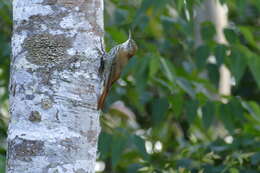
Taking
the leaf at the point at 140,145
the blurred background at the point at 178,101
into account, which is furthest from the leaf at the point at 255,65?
the leaf at the point at 140,145

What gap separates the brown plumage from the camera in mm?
1164

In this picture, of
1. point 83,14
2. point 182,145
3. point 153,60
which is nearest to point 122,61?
point 83,14

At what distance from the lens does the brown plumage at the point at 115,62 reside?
1164 millimetres

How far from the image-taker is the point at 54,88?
112 cm

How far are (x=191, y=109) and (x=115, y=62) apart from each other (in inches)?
41.2

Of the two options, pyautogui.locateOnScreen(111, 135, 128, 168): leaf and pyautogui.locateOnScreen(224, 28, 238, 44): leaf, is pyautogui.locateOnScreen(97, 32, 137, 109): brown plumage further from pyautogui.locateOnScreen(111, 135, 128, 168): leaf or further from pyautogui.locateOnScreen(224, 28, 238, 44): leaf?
pyautogui.locateOnScreen(224, 28, 238, 44): leaf

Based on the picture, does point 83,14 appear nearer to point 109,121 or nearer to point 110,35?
point 110,35

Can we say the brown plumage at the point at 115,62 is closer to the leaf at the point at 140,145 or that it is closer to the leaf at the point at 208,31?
the leaf at the point at 140,145

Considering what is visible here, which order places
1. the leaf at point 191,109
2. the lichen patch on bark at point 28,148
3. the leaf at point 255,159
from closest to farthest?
the lichen patch on bark at point 28,148, the leaf at point 255,159, the leaf at point 191,109

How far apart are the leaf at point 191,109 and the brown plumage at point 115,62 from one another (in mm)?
1003

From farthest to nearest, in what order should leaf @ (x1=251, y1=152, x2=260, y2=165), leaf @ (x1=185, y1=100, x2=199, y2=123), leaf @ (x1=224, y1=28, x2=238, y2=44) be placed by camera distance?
leaf @ (x1=224, y1=28, x2=238, y2=44) → leaf @ (x1=185, y1=100, x2=199, y2=123) → leaf @ (x1=251, y1=152, x2=260, y2=165)

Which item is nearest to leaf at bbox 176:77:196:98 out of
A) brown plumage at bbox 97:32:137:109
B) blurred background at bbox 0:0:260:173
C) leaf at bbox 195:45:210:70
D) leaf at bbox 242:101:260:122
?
blurred background at bbox 0:0:260:173

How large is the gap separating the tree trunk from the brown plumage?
19mm

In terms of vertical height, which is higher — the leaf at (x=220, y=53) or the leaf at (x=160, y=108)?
the leaf at (x=220, y=53)
